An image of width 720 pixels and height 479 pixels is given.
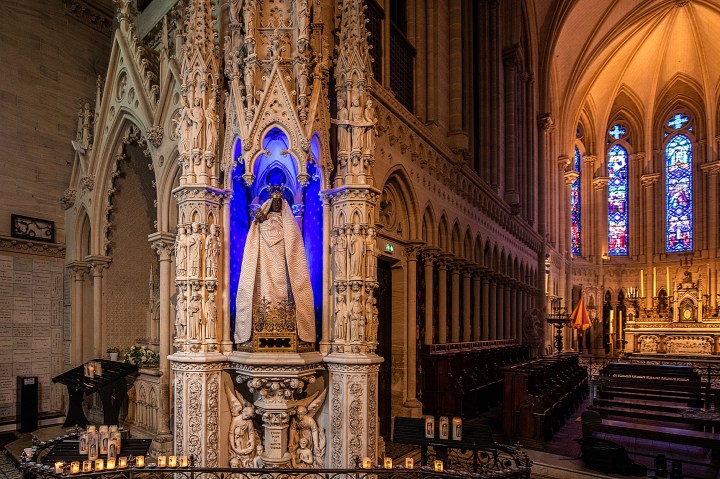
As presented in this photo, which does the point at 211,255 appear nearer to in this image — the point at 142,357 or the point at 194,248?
the point at 194,248

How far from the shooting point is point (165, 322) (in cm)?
998

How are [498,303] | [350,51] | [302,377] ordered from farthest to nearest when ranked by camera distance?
[498,303]
[350,51]
[302,377]

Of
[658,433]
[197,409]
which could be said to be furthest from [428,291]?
[197,409]

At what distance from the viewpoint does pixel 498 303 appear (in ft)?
62.8

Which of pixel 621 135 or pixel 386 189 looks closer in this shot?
pixel 386 189

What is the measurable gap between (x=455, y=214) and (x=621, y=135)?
3037cm

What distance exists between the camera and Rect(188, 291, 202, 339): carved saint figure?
7.64m

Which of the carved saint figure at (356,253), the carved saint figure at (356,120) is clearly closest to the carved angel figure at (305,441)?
the carved saint figure at (356,253)

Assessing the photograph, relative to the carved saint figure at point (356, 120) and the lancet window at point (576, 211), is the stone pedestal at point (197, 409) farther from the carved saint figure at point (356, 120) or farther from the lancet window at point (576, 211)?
the lancet window at point (576, 211)

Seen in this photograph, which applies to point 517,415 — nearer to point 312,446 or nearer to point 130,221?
point 312,446

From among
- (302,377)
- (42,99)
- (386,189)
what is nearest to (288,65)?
(386,189)

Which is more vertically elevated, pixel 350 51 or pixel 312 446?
pixel 350 51

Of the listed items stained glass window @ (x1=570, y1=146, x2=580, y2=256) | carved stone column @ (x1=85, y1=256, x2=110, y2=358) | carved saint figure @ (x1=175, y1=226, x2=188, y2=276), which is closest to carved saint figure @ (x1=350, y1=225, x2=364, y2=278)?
carved saint figure @ (x1=175, y1=226, x2=188, y2=276)

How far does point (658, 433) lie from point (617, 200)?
110 feet
